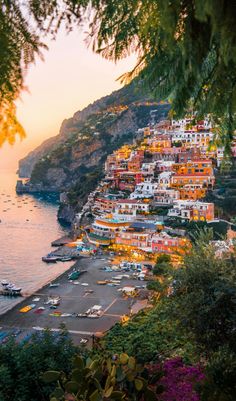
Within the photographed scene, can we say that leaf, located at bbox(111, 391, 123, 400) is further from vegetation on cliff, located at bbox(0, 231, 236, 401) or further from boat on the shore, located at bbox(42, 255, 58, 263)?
boat on the shore, located at bbox(42, 255, 58, 263)

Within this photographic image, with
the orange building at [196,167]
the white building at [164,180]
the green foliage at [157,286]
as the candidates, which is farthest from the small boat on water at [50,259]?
the orange building at [196,167]

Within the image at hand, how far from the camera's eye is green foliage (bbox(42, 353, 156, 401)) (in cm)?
302

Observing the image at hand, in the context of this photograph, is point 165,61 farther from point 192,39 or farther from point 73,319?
point 73,319

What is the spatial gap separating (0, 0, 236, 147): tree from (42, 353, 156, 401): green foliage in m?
2.28

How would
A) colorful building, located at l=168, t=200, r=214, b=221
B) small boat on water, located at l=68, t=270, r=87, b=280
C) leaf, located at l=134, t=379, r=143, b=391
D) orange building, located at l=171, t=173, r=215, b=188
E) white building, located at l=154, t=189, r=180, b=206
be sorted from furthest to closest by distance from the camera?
orange building, located at l=171, t=173, r=215, b=188 → white building, located at l=154, t=189, r=180, b=206 → colorful building, located at l=168, t=200, r=214, b=221 → small boat on water, located at l=68, t=270, r=87, b=280 → leaf, located at l=134, t=379, r=143, b=391

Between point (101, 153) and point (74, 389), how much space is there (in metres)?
68.9

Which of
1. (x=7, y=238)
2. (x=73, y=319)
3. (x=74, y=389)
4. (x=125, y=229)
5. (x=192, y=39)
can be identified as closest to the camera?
(x=192, y=39)

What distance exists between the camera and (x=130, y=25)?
1451 millimetres

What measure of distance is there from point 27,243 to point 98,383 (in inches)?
1182

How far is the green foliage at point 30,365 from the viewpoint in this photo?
3549mm

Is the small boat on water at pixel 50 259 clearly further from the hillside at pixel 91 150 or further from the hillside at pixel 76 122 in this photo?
the hillside at pixel 76 122

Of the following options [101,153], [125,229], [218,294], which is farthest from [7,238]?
[101,153]

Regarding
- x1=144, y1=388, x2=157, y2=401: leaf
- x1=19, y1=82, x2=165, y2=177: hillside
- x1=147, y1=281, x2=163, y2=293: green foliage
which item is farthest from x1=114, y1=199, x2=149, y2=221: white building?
x1=19, y1=82, x2=165, y2=177: hillside

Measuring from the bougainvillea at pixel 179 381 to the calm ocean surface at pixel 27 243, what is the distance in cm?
1413
